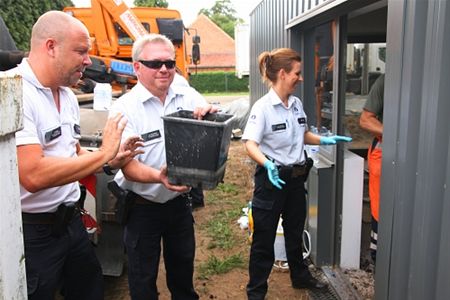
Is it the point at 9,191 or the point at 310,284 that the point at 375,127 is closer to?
the point at 310,284

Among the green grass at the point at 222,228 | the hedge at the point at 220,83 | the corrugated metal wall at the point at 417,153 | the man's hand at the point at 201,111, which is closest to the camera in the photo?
the corrugated metal wall at the point at 417,153

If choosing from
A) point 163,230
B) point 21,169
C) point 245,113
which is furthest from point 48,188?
point 245,113

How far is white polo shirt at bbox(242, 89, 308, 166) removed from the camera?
3176 mm

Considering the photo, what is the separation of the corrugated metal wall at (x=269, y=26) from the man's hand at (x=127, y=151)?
280cm

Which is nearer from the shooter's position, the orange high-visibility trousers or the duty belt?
the duty belt

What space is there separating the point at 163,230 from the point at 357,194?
77.1 inches

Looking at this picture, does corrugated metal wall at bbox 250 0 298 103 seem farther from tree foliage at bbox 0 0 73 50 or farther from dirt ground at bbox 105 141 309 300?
tree foliage at bbox 0 0 73 50

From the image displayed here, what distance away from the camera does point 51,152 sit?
2.14 metres

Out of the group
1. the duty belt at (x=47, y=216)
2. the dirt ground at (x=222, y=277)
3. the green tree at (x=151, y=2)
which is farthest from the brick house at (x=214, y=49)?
the duty belt at (x=47, y=216)

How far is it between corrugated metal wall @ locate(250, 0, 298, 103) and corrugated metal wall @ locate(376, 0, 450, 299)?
2593mm

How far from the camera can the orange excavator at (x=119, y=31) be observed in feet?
23.9

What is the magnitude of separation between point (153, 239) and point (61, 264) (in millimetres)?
580

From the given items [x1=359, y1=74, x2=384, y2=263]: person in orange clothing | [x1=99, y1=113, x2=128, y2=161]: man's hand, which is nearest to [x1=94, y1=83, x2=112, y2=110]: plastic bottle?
[x1=99, y1=113, x2=128, y2=161]: man's hand

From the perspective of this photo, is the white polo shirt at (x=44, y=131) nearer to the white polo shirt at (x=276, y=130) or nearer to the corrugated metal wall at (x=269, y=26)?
the white polo shirt at (x=276, y=130)
